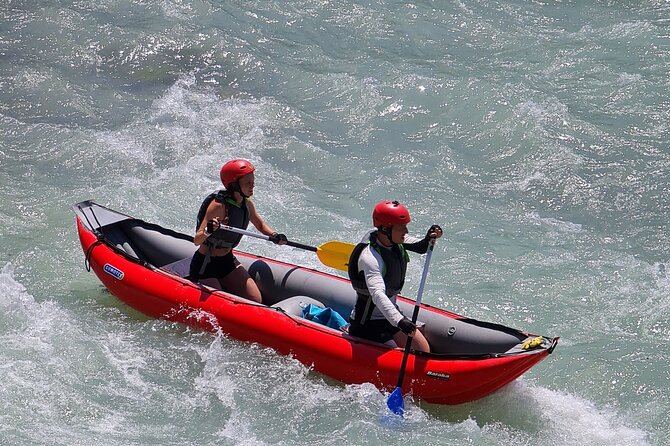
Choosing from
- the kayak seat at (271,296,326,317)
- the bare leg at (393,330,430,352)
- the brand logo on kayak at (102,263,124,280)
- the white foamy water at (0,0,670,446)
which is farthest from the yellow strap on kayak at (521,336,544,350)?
the brand logo on kayak at (102,263,124,280)

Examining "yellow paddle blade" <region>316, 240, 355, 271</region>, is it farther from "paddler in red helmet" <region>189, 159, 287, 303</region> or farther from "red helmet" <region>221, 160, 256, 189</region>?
"red helmet" <region>221, 160, 256, 189</region>

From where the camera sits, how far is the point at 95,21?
575 inches

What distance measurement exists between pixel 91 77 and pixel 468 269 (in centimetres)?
661

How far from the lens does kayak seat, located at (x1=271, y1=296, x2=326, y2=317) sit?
25.3 ft

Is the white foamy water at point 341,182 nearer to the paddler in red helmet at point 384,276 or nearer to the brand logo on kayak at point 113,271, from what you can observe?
the brand logo on kayak at point 113,271

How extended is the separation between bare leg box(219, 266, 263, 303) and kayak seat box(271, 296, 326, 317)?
0.27 m

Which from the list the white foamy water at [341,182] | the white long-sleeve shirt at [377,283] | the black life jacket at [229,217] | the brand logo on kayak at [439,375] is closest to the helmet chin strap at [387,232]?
the white long-sleeve shirt at [377,283]

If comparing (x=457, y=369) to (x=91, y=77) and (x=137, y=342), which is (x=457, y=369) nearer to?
(x=137, y=342)

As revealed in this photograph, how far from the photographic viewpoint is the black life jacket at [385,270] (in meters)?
6.91

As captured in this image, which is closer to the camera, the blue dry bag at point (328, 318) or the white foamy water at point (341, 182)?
the white foamy water at point (341, 182)

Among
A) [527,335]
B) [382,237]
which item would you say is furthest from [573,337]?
[382,237]

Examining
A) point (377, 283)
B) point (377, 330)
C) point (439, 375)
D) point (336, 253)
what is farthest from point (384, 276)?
point (336, 253)

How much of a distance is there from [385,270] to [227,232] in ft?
5.21

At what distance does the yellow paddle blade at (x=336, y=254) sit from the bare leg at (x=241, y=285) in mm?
651
